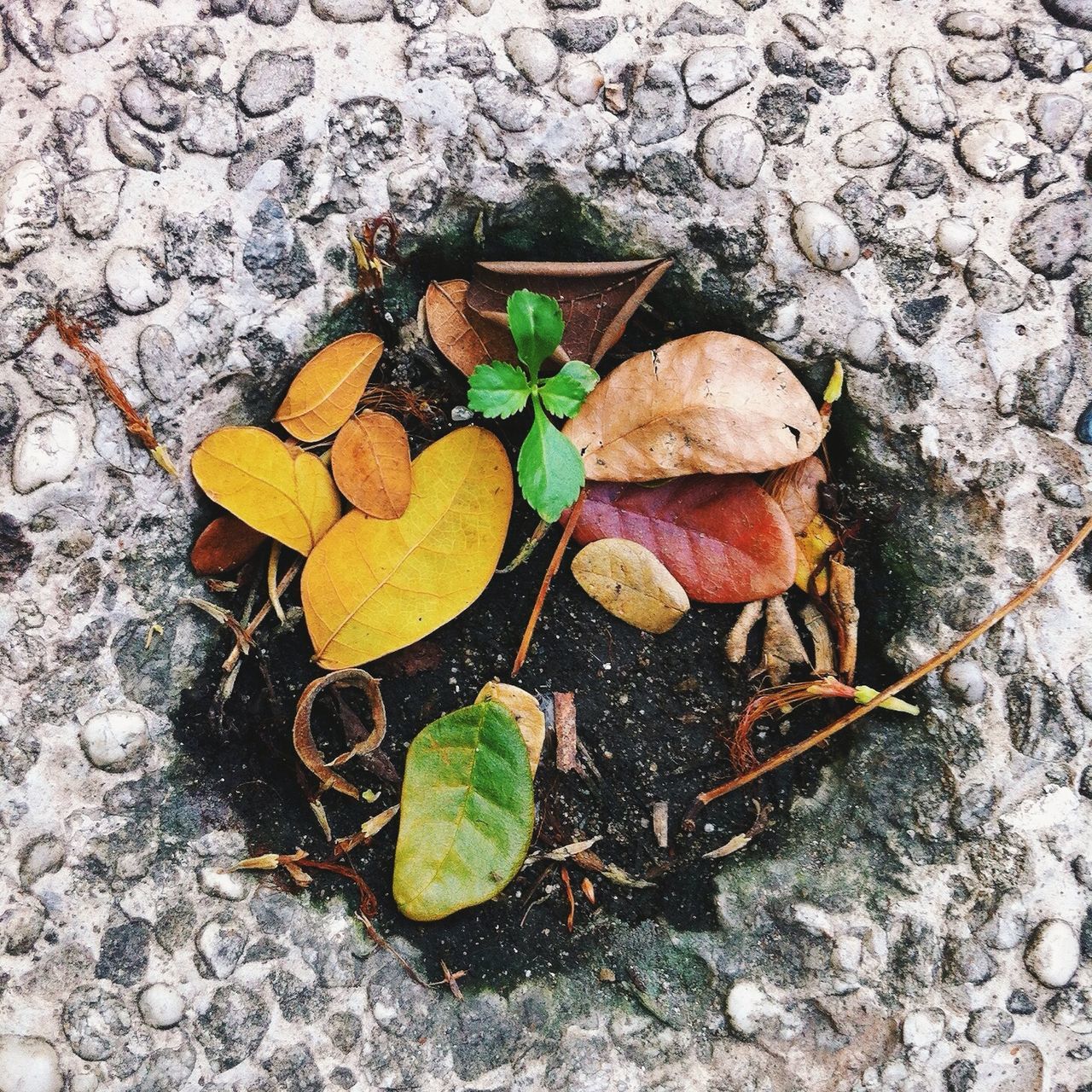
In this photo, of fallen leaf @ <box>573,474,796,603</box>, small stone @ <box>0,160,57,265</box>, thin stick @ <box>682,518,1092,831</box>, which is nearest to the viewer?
small stone @ <box>0,160,57,265</box>

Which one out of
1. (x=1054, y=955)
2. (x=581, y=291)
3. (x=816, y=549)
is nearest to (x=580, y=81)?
(x=581, y=291)

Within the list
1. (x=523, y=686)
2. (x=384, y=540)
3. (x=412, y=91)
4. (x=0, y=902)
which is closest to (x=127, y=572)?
(x=384, y=540)

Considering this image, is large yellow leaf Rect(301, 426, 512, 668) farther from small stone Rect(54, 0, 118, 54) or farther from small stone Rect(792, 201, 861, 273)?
small stone Rect(54, 0, 118, 54)

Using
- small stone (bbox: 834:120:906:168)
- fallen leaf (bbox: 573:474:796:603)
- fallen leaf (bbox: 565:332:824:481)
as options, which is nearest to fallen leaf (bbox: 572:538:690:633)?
fallen leaf (bbox: 573:474:796:603)

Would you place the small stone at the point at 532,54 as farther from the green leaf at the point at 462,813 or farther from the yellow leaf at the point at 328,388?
the green leaf at the point at 462,813

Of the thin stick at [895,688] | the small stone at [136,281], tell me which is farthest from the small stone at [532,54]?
the thin stick at [895,688]

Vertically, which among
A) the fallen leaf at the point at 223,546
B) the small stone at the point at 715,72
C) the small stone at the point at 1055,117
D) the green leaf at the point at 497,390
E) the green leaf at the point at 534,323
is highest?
the small stone at the point at 1055,117

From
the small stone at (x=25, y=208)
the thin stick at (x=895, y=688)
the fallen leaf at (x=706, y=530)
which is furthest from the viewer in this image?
the fallen leaf at (x=706, y=530)
